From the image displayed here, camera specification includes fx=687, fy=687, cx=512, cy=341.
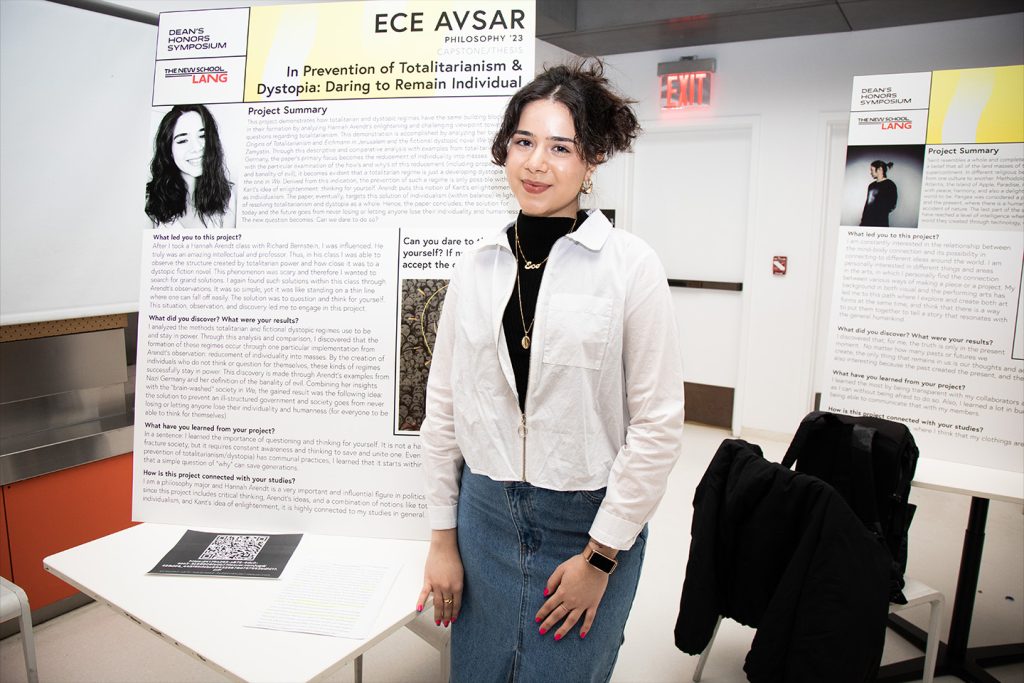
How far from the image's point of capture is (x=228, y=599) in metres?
1.35

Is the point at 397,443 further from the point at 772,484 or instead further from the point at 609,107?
the point at 772,484

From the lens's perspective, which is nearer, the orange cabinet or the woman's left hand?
the woman's left hand

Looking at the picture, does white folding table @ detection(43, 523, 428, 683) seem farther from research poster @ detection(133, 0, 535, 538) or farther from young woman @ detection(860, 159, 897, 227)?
young woman @ detection(860, 159, 897, 227)

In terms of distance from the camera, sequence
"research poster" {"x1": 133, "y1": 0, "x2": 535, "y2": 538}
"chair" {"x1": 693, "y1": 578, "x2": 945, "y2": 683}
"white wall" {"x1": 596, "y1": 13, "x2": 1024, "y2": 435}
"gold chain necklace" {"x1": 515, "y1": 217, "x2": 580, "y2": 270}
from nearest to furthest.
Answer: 1. "gold chain necklace" {"x1": 515, "y1": 217, "x2": 580, "y2": 270}
2. "research poster" {"x1": 133, "y1": 0, "x2": 535, "y2": 538}
3. "chair" {"x1": 693, "y1": 578, "x2": 945, "y2": 683}
4. "white wall" {"x1": 596, "y1": 13, "x2": 1024, "y2": 435}

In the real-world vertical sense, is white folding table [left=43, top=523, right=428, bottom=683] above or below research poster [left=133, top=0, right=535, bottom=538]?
below

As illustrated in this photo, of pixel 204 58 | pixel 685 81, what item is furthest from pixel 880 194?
pixel 685 81

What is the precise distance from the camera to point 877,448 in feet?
6.61

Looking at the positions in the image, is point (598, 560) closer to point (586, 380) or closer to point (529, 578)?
point (529, 578)

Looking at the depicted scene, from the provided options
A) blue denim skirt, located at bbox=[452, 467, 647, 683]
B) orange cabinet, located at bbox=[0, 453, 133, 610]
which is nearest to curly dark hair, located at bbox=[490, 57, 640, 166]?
blue denim skirt, located at bbox=[452, 467, 647, 683]

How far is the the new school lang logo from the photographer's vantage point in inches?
63.1

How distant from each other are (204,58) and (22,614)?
156cm

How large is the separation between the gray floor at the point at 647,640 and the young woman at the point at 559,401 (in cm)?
124

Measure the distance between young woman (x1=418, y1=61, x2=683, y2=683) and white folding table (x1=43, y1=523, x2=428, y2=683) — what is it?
0.72 feet

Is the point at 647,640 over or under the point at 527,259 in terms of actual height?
under
